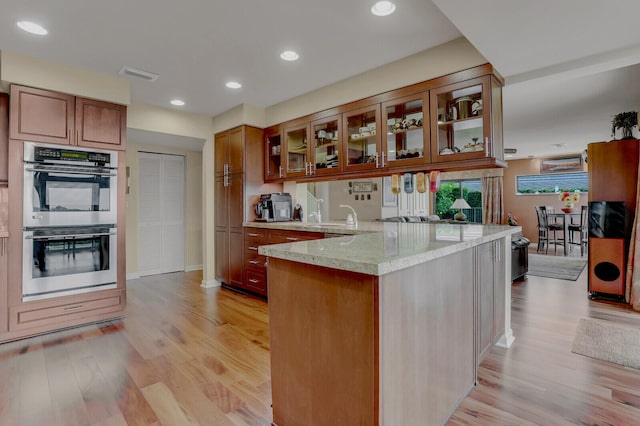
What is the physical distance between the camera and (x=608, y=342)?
260cm

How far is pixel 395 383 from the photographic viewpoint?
A: 1213mm

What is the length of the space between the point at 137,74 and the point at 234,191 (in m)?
1.76

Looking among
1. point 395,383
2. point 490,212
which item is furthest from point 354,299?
point 490,212

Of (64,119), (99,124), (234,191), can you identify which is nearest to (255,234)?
(234,191)

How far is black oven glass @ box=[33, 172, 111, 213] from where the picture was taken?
2916mm

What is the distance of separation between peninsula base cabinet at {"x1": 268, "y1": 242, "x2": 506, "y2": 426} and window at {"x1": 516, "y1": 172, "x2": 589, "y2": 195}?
8.76 meters

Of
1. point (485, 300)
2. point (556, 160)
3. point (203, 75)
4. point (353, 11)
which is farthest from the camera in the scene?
point (556, 160)

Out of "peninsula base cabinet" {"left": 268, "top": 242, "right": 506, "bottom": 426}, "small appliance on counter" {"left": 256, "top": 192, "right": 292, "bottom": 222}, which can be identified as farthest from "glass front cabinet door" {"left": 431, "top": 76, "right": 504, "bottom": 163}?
"small appliance on counter" {"left": 256, "top": 192, "right": 292, "bottom": 222}

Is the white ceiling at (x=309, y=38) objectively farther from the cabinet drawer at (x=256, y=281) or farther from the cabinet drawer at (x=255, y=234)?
the cabinet drawer at (x=256, y=281)

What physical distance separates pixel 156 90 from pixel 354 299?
12.3 ft

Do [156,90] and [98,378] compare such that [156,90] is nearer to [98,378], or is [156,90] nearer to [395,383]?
[98,378]

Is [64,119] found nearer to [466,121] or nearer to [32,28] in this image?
[32,28]

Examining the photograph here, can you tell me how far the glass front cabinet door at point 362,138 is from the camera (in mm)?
3340

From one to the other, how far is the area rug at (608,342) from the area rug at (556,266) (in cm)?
218
